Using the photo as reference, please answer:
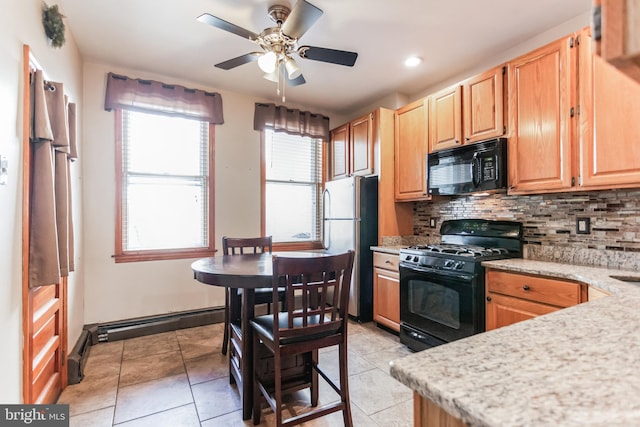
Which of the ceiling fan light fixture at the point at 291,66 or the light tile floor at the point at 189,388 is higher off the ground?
the ceiling fan light fixture at the point at 291,66

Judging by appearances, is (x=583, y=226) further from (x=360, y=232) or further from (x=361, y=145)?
(x=361, y=145)

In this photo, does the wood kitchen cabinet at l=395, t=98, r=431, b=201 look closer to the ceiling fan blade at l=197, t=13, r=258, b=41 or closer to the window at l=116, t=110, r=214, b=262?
the ceiling fan blade at l=197, t=13, r=258, b=41

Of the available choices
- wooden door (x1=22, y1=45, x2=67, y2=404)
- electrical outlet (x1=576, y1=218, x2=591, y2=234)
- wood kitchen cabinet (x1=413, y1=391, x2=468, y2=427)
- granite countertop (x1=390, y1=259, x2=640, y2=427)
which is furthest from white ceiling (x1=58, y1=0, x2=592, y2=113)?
wood kitchen cabinet (x1=413, y1=391, x2=468, y2=427)

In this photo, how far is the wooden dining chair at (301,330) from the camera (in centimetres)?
161

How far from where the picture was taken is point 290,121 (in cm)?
397

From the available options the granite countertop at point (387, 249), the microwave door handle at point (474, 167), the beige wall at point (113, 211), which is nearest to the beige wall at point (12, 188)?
the beige wall at point (113, 211)

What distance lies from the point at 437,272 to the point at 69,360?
2.79m

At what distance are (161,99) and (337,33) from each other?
1934 mm

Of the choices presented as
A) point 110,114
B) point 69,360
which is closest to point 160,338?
point 69,360

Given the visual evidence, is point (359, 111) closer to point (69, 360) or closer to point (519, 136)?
point (519, 136)

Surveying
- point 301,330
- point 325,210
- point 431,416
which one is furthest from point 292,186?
point 431,416

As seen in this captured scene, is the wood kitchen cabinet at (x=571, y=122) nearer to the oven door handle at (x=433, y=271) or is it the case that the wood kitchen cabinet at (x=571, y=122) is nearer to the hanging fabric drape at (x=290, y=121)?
the oven door handle at (x=433, y=271)

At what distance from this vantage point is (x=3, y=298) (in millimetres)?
1354

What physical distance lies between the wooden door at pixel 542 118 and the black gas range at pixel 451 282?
52 cm
